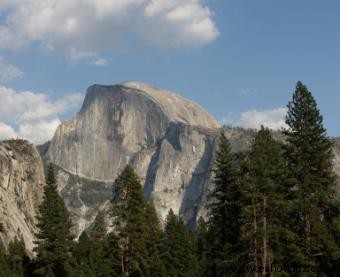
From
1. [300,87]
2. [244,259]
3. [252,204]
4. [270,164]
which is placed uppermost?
[300,87]

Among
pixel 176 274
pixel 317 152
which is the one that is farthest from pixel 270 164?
pixel 176 274

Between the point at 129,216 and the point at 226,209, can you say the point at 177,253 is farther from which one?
the point at 226,209

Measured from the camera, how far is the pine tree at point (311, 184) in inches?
1638

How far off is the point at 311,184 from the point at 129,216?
1563 centimetres

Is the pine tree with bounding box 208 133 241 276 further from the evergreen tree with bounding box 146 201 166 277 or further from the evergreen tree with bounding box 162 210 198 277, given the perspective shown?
the evergreen tree with bounding box 162 210 198 277

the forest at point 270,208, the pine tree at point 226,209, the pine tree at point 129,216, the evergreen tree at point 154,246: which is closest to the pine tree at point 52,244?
the evergreen tree at point 154,246

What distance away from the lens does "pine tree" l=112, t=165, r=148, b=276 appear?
1940 inches

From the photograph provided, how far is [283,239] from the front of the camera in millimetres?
41406

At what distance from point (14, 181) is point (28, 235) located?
3579cm

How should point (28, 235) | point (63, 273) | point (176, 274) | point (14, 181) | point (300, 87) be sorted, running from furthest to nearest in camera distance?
point (14, 181) → point (28, 235) → point (176, 274) → point (63, 273) → point (300, 87)

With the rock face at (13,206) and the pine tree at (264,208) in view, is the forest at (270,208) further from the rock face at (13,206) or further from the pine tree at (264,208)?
the rock face at (13,206)

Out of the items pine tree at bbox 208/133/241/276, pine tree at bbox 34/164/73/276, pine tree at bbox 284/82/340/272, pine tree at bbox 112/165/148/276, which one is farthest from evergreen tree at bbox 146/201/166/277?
pine tree at bbox 284/82/340/272

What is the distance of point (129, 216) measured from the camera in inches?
1935

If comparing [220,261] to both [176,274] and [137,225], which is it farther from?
[176,274]
